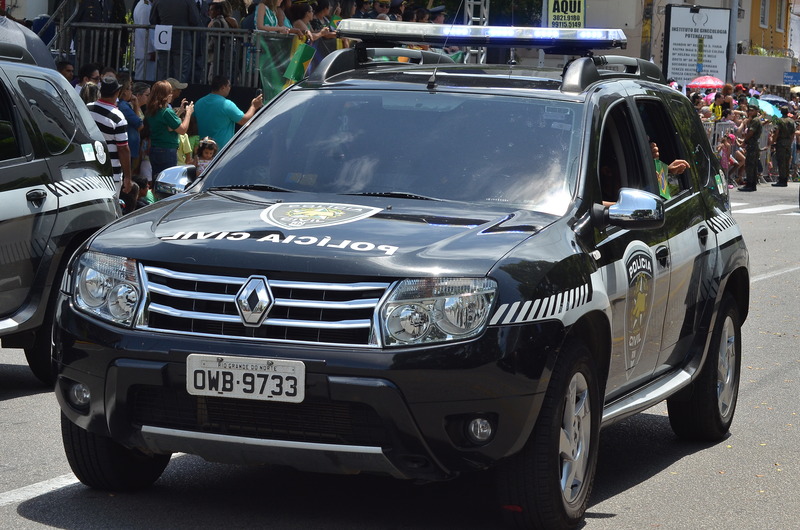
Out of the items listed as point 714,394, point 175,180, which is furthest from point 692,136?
point 175,180

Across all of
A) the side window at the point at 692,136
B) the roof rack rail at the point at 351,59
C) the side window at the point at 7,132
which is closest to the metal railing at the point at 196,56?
the side window at the point at 7,132

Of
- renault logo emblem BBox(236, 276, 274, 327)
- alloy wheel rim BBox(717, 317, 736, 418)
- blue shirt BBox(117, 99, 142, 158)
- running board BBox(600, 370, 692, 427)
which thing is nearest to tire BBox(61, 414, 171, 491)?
renault logo emblem BBox(236, 276, 274, 327)

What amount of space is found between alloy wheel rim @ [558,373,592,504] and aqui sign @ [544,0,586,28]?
2905 centimetres

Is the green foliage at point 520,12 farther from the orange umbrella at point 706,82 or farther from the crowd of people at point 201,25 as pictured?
the crowd of people at point 201,25

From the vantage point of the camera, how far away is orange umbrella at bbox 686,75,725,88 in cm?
3875

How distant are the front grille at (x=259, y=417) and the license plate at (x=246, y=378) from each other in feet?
0.16

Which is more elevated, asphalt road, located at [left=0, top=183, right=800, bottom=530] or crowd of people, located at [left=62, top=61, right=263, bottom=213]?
crowd of people, located at [left=62, top=61, right=263, bottom=213]

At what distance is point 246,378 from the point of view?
462cm

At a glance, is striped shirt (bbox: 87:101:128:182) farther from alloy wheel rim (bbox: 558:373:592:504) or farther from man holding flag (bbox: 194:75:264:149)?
alloy wheel rim (bbox: 558:373:592:504)

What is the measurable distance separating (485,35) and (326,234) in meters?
2.43

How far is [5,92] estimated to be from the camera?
7941 mm

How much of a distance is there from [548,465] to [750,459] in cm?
224

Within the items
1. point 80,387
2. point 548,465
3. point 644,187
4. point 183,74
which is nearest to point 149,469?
point 80,387

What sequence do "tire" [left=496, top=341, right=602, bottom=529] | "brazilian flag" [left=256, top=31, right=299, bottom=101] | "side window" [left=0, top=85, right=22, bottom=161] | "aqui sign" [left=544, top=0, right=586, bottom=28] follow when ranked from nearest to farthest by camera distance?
"tire" [left=496, top=341, right=602, bottom=529] < "side window" [left=0, top=85, right=22, bottom=161] < "brazilian flag" [left=256, top=31, right=299, bottom=101] < "aqui sign" [left=544, top=0, right=586, bottom=28]
